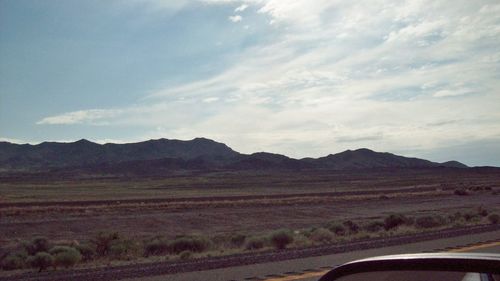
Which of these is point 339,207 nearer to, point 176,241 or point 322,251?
point 176,241

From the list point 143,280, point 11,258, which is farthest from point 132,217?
point 143,280

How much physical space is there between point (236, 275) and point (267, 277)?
0.58 m

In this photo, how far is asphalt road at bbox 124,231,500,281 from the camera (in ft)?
33.7

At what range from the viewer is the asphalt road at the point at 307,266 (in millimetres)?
10266

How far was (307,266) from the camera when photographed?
38.1 feet

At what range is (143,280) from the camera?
10164 millimetres

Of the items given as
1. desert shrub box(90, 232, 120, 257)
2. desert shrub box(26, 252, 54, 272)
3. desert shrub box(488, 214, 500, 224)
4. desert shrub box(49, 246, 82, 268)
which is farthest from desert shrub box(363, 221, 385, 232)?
desert shrub box(26, 252, 54, 272)

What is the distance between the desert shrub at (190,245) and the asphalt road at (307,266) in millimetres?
6494

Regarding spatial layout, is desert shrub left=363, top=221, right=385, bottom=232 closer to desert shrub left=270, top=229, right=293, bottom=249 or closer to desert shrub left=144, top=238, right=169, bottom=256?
desert shrub left=270, top=229, right=293, bottom=249

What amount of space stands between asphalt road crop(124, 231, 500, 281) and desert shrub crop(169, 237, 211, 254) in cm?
649

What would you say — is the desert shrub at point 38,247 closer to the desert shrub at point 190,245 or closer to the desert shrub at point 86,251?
the desert shrub at point 86,251

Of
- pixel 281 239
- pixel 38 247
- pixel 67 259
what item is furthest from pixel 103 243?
pixel 281 239

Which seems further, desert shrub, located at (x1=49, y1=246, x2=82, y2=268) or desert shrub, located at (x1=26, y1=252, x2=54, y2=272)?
desert shrub, located at (x1=49, y1=246, x2=82, y2=268)

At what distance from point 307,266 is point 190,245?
26.8 ft
